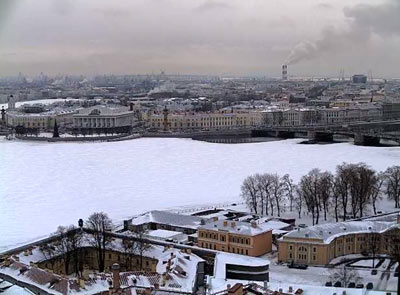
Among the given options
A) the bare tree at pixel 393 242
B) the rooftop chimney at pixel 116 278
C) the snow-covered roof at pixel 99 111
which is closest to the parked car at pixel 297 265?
the bare tree at pixel 393 242

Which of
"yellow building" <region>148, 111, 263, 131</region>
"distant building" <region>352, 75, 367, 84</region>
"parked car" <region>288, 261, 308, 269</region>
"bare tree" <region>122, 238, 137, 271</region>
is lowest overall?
"parked car" <region>288, 261, 308, 269</region>

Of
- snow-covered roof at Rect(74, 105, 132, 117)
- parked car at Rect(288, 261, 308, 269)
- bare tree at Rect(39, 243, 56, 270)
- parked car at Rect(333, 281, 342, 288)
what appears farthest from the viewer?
snow-covered roof at Rect(74, 105, 132, 117)

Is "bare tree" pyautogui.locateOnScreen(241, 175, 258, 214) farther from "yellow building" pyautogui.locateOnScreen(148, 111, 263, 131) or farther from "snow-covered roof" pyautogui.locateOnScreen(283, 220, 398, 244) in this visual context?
"yellow building" pyautogui.locateOnScreen(148, 111, 263, 131)

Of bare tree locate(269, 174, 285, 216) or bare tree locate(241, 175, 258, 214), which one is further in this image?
bare tree locate(269, 174, 285, 216)

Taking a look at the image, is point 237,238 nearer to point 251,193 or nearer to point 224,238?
point 224,238

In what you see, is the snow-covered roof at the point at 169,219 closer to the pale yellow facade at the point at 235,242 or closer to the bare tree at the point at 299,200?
A: the pale yellow facade at the point at 235,242

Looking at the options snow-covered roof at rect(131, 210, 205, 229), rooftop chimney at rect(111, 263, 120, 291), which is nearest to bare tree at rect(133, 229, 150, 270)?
snow-covered roof at rect(131, 210, 205, 229)

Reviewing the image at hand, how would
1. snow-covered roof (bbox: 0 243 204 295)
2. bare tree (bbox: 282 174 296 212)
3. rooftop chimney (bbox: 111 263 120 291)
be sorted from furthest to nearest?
bare tree (bbox: 282 174 296 212)
snow-covered roof (bbox: 0 243 204 295)
rooftop chimney (bbox: 111 263 120 291)
